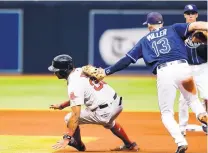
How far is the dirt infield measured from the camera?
28.6 ft

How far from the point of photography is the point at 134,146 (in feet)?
27.7

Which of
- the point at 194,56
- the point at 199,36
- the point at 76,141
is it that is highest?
the point at 199,36

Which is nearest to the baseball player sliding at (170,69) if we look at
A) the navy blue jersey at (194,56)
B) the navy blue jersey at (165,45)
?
the navy blue jersey at (165,45)

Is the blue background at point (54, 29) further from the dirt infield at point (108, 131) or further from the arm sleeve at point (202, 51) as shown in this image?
the arm sleeve at point (202, 51)

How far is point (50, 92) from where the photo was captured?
16.8 metres

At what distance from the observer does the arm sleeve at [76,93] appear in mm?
7711

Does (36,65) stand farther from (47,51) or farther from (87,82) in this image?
(87,82)

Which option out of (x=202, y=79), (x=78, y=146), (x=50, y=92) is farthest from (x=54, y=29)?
(x=78, y=146)

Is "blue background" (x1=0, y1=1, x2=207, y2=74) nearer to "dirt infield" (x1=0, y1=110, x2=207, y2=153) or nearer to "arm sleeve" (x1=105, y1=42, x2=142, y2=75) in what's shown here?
"dirt infield" (x1=0, y1=110, x2=207, y2=153)

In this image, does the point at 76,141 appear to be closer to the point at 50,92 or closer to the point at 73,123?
the point at 73,123

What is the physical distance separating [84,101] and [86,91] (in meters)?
0.15

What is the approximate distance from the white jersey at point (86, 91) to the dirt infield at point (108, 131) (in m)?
0.69

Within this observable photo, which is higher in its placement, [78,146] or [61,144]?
[61,144]

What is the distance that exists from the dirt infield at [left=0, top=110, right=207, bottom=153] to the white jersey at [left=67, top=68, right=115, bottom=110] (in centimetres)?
69
